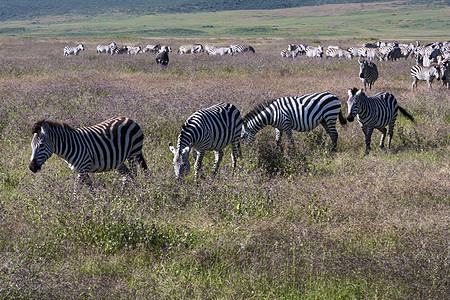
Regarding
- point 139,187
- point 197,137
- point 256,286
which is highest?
point 197,137

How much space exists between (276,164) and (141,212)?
3.52m

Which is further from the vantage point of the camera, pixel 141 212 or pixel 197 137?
pixel 197 137

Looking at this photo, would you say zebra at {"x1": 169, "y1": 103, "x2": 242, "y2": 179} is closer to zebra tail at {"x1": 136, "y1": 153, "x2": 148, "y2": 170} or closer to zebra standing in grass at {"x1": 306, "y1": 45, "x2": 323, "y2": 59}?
zebra tail at {"x1": 136, "y1": 153, "x2": 148, "y2": 170}

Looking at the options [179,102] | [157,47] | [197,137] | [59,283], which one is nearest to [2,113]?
[179,102]

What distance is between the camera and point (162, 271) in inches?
173

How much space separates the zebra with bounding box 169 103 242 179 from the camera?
21.2 ft

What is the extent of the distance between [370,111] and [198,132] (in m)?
4.48

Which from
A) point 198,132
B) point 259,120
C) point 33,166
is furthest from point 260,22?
point 33,166

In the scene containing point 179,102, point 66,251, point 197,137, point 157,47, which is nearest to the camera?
point 66,251

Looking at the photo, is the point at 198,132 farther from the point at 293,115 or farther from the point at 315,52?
the point at 315,52

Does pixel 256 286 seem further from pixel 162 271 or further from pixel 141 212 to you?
pixel 141 212

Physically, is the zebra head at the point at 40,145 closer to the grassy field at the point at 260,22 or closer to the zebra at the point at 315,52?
the zebra at the point at 315,52

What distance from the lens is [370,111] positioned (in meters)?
9.49

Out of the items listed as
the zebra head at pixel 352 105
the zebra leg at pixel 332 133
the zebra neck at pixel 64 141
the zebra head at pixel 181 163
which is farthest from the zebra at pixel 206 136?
the zebra head at pixel 352 105
